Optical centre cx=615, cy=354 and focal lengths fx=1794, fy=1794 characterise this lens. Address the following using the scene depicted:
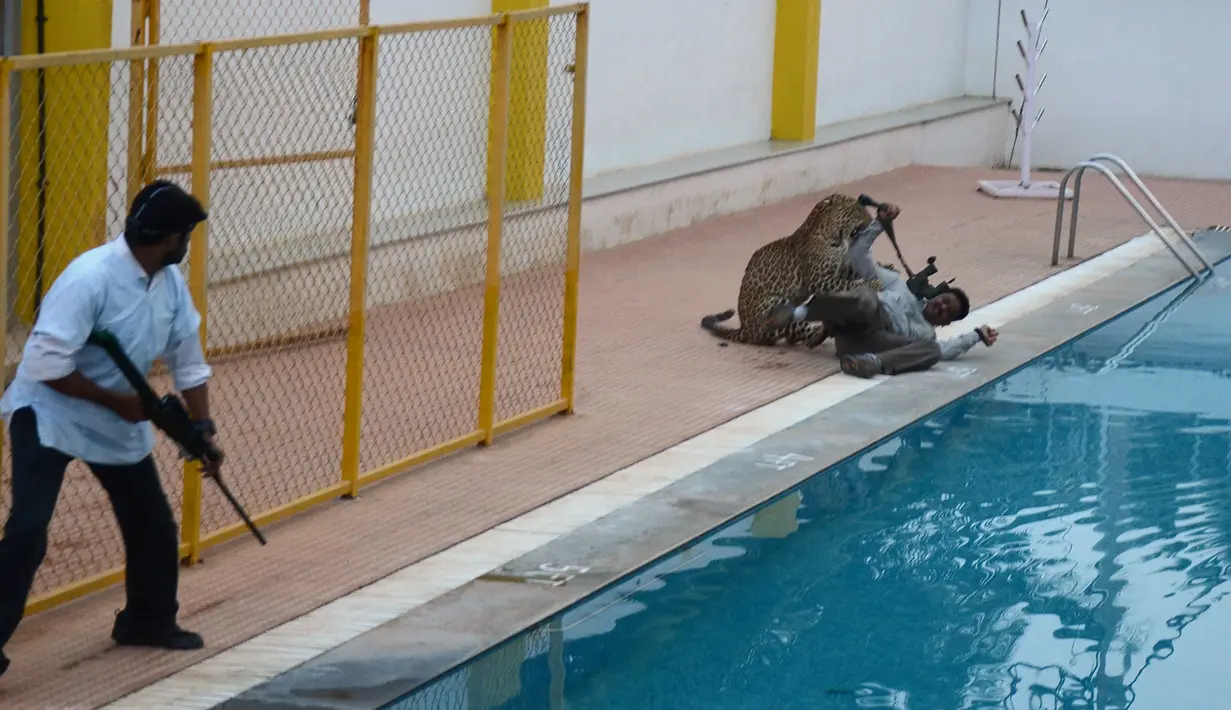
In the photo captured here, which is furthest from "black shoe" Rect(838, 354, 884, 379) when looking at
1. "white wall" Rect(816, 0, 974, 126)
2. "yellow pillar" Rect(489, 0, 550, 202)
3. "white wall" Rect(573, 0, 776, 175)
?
"white wall" Rect(816, 0, 974, 126)

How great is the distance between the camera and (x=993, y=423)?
10297 millimetres

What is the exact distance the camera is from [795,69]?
62.9 feet

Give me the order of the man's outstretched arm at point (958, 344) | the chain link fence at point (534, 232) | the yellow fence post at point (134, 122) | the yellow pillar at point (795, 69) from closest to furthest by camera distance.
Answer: the yellow fence post at point (134, 122) → the chain link fence at point (534, 232) → the man's outstretched arm at point (958, 344) → the yellow pillar at point (795, 69)

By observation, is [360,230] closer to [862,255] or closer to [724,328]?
[862,255]

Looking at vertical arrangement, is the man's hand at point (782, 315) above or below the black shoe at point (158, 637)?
above

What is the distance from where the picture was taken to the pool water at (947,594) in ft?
20.8

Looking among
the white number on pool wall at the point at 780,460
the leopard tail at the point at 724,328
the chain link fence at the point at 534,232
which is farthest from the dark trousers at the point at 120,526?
the leopard tail at the point at 724,328

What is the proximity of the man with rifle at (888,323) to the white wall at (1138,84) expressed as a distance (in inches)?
469

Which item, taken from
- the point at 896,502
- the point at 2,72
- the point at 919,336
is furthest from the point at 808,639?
the point at 919,336

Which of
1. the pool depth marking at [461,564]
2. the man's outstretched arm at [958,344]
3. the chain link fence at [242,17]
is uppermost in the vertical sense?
the chain link fence at [242,17]

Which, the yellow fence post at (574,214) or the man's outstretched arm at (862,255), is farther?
the man's outstretched arm at (862,255)

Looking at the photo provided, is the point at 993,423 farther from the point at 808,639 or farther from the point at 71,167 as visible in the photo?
the point at 71,167

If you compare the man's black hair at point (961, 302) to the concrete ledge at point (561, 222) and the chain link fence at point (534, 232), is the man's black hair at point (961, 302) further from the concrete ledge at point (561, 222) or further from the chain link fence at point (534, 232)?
the concrete ledge at point (561, 222)

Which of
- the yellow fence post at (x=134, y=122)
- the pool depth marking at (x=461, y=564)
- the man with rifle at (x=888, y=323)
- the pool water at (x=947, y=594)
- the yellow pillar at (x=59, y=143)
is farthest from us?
the man with rifle at (x=888, y=323)
